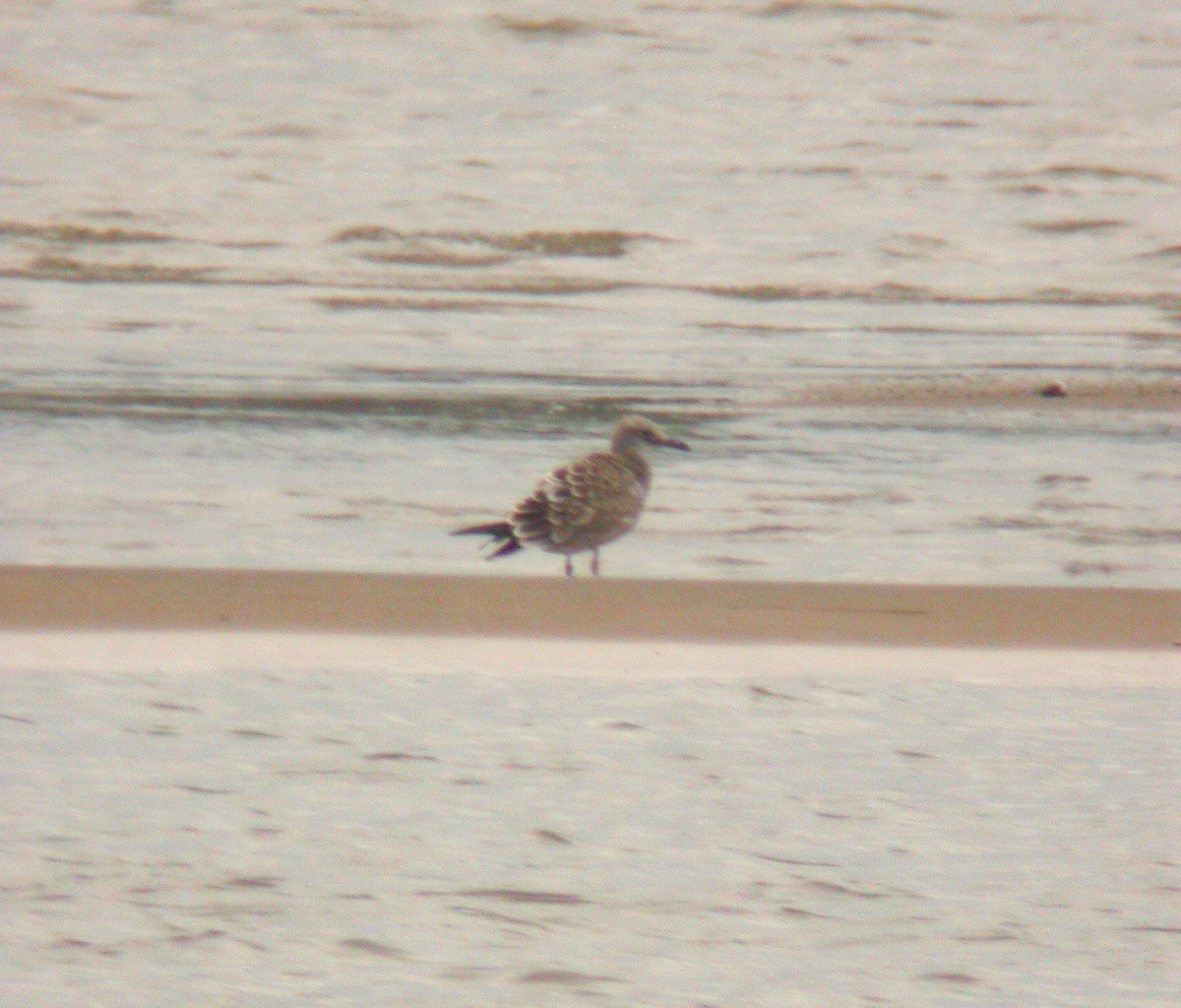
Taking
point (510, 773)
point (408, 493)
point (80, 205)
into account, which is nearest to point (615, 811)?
point (510, 773)

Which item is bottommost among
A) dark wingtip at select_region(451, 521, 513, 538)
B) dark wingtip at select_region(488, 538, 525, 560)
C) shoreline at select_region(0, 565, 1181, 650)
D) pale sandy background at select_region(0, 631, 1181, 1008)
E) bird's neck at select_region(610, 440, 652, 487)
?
pale sandy background at select_region(0, 631, 1181, 1008)

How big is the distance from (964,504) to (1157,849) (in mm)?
5100

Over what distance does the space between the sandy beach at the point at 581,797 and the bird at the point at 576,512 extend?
1.66ft

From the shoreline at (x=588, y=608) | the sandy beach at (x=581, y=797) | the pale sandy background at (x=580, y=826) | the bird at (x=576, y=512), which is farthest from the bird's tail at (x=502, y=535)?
the pale sandy background at (x=580, y=826)

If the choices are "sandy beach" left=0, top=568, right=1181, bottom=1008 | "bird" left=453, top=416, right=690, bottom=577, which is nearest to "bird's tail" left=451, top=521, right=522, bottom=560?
"bird" left=453, top=416, right=690, bottom=577

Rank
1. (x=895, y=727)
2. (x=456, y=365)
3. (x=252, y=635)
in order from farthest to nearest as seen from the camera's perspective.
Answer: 1. (x=456, y=365)
2. (x=252, y=635)
3. (x=895, y=727)

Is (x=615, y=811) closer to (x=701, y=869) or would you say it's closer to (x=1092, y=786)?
(x=701, y=869)

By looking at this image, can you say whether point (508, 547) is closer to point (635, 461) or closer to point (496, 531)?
point (496, 531)

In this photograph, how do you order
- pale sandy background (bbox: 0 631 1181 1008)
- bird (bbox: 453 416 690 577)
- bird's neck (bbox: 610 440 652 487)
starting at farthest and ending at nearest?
bird's neck (bbox: 610 440 652 487)
bird (bbox: 453 416 690 577)
pale sandy background (bbox: 0 631 1181 1008)

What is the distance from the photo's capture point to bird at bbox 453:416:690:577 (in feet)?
26.8

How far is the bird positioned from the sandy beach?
1.66 ft

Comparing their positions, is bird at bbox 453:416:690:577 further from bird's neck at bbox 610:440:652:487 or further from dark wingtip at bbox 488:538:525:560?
bird's neck at bbox 610:440:652:487

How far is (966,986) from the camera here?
14.3 feet

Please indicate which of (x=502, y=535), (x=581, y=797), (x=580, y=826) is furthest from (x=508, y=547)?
(x=580, y=826)
